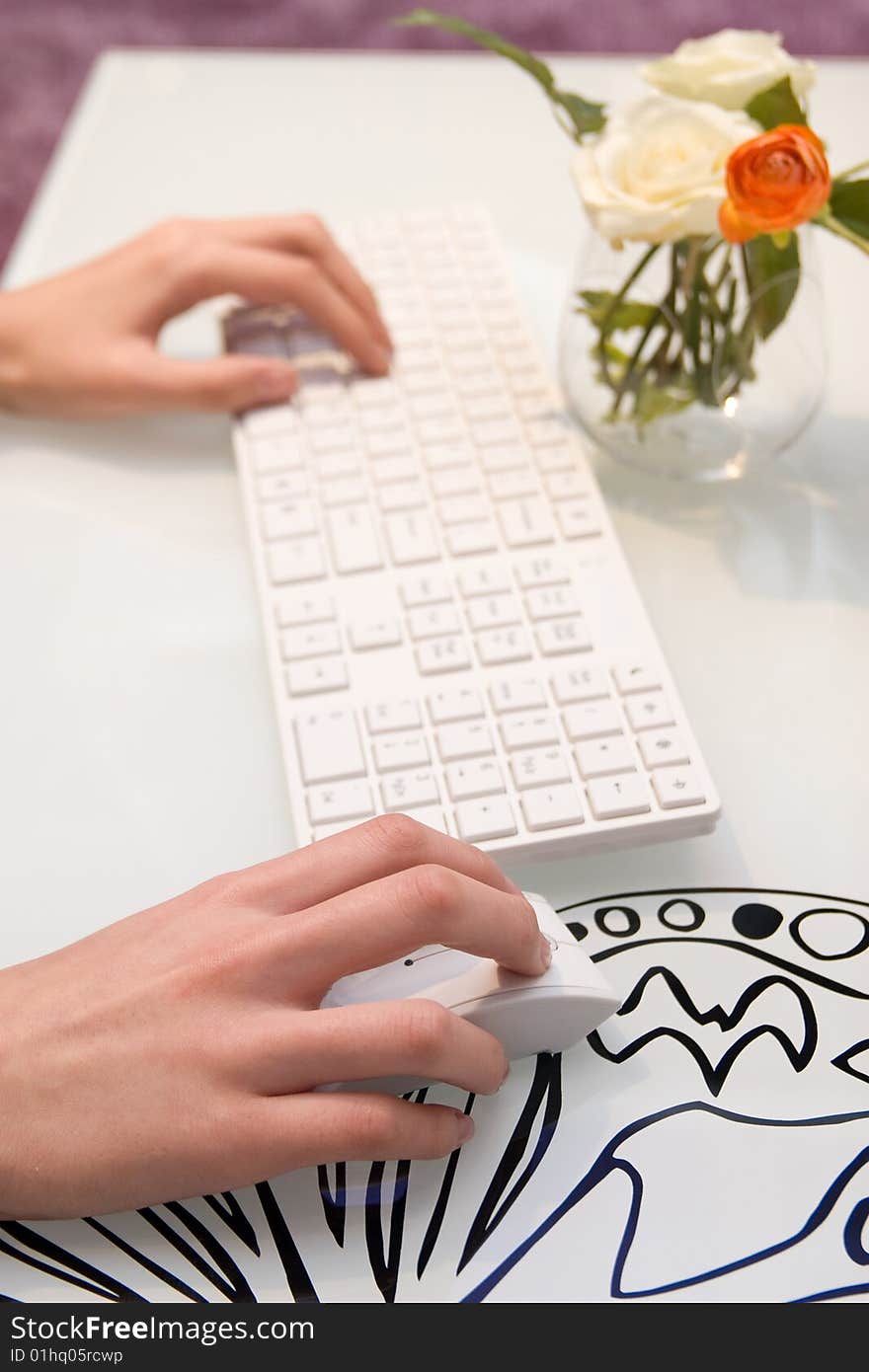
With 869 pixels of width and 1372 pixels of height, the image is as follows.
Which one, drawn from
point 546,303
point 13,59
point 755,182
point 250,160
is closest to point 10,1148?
point 755,182

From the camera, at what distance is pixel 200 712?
27.0 inches

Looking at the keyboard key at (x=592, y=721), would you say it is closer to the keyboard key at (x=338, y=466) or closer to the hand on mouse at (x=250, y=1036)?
the hand on mouse at (x=250, y=1036)

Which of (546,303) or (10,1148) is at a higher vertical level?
(546,303)

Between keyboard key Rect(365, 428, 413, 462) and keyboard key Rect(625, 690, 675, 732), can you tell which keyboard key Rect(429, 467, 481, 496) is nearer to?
keyboard key Rect(365, 428, 413, 462)

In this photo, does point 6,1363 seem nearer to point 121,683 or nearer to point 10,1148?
point 10,1148

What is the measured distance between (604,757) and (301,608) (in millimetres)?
194

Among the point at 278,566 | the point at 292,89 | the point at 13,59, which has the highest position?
the point at 292,89

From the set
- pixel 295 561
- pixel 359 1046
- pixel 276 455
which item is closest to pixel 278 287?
pixel 276 455

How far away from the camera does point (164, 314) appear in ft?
2.87

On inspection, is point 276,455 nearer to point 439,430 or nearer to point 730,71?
point 439,430

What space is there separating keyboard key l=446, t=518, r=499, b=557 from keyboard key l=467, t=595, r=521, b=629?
0.04 meters

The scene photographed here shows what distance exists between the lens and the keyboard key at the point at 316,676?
65 centimetres

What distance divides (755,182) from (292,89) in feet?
2.39

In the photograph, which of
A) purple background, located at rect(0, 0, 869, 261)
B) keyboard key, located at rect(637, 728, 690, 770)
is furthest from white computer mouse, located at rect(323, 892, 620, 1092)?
purple background, located at rect(0, 0, 869, 261)
